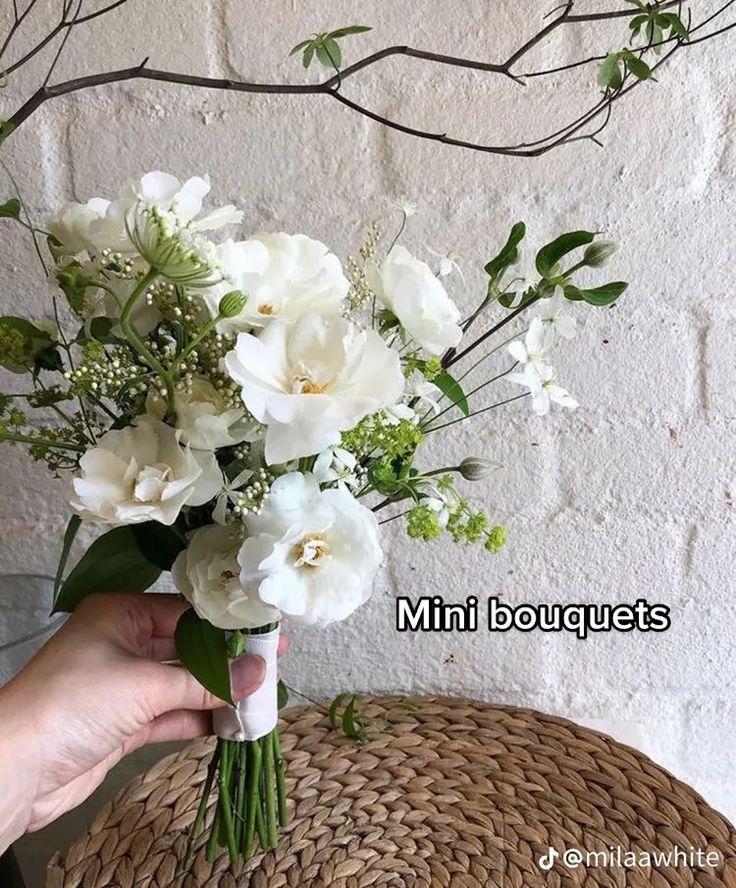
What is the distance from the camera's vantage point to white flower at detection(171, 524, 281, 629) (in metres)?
0.53

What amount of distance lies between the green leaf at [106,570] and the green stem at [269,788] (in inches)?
6.4

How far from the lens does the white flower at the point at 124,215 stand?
0.51 meters

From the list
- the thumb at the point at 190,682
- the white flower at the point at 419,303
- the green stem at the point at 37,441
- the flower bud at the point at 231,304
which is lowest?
the thumb at the point at 190,682

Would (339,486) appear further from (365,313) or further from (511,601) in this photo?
(511,601)

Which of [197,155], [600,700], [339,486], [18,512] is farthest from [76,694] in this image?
[600,700]

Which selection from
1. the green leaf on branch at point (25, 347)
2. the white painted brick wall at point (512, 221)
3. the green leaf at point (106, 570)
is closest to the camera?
the green leaf on branch at point (25, 347)

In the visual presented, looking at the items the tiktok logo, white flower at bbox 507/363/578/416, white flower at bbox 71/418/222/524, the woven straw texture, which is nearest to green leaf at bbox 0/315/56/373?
white flower at bbox 71/418/222/524

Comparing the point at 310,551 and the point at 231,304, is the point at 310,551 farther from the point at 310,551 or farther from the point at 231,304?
the point at 231,304

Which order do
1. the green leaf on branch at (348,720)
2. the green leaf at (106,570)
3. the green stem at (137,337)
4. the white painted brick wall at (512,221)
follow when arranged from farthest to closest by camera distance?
the green leaf on branch at (348,720), the white painted brick wall at (512,221), the green leaf at (106,570), the green stem at (137,337)

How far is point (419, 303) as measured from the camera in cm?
53

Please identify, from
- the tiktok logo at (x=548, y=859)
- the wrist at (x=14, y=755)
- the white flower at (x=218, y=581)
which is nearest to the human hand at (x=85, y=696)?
the wrist at (x=14, y=755)

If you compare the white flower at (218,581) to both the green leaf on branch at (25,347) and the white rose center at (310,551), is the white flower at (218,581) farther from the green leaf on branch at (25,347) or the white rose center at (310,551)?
the green leaf on branch at (25,347)

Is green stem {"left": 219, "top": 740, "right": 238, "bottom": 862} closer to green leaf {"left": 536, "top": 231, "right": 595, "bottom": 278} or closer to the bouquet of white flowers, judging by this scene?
the bouquet of white flowers

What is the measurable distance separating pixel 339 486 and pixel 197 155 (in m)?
0.41
